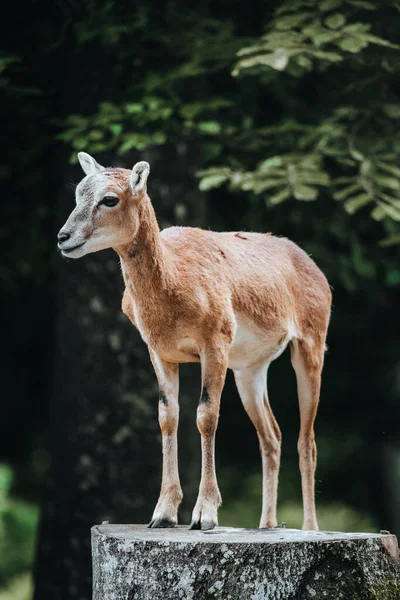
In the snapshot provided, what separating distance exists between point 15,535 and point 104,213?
8.78 metres

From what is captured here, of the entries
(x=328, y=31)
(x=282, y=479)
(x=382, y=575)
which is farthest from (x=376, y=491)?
(x=382, y=575)

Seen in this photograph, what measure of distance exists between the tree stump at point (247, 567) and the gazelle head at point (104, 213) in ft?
4.99

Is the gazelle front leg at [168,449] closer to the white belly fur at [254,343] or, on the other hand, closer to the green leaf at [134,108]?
the white belly fur at [254,343]

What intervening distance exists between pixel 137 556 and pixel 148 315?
4.24ft

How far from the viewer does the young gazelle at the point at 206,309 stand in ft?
18.2

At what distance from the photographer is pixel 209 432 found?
5.80 metres

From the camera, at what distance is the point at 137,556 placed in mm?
5246

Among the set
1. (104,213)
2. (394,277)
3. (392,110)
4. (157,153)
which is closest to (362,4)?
(392,110)

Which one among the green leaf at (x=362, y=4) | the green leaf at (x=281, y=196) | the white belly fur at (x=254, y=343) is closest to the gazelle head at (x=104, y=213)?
the white belly fur at (x=254, y=343)

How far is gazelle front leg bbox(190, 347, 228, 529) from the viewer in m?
5.71

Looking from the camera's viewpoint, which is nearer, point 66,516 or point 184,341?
point 184,341

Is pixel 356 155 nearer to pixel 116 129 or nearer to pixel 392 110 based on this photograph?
pixel 392 110

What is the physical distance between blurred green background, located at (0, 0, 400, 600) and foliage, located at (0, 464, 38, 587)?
319 centimetres

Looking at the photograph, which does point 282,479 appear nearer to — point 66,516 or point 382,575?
point 66,516
